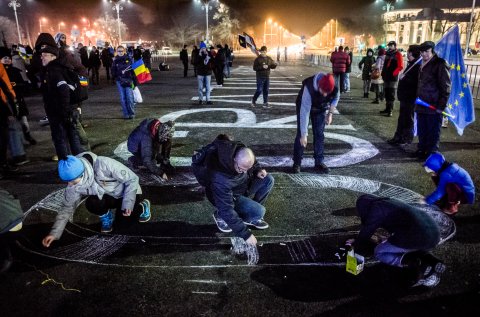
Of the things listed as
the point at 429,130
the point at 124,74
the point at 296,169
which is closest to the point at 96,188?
the point at 296,169

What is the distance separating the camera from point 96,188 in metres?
3.91

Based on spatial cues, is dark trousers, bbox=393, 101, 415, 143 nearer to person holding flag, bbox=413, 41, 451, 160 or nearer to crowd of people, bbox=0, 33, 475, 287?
crowd of people, bbox=0, 33, 475, 287

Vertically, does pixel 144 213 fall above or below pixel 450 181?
below

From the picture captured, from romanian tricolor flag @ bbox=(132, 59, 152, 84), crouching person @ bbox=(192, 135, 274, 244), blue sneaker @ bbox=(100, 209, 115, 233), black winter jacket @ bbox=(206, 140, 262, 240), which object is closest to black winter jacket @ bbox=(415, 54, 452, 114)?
crouching person @ bbox=(192, 135, 274, 244)

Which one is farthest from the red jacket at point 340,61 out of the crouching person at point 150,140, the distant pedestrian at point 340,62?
the crouching person at point 150,140

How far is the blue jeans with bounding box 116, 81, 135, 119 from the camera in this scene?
9.61 metres

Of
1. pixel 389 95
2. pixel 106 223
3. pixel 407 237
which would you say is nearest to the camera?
pixel 407 237

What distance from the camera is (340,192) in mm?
5270

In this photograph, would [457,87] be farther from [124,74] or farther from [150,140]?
[124,74]

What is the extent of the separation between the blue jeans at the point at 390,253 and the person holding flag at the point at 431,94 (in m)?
3.97

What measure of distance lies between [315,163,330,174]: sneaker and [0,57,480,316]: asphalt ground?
144 mm

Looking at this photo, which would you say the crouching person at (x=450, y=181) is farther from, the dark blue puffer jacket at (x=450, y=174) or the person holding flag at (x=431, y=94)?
the person holding flag at (x=431, y=94)

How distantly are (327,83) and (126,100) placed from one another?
6.49m

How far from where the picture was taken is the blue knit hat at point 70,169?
11.3ft
